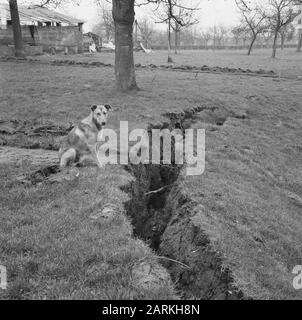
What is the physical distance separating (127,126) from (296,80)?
67.4 feet

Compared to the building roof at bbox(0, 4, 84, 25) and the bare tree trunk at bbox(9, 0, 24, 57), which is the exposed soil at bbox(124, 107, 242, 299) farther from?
the building roof at bbox(0, 4, 84, 25)

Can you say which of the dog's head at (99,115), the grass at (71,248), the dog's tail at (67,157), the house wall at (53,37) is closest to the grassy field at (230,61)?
the house wall at (53,37)

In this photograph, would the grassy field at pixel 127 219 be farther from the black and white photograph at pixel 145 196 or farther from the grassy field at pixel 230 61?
the grassy field at pixel 230 61

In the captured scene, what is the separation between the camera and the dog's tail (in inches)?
377

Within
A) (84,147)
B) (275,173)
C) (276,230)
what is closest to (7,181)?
(84,147)

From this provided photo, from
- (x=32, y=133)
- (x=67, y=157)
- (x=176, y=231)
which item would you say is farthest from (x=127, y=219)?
(x=32, y=133)

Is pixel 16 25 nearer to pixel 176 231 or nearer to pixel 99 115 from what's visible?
pixel 99 115

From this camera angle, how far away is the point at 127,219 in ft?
24.6

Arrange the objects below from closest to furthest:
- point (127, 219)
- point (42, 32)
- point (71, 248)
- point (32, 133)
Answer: point (71, 248)
point (127, 219)
point (32, 133)
point (42, 32)

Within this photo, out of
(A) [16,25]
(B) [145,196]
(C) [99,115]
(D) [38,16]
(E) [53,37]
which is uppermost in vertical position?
(D) [38,16]

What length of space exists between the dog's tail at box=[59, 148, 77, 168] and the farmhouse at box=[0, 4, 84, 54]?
38.7 m

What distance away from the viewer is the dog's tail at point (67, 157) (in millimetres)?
9570

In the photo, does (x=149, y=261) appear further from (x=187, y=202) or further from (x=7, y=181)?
(x=7, y=181)

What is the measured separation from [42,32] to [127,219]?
162 feet
